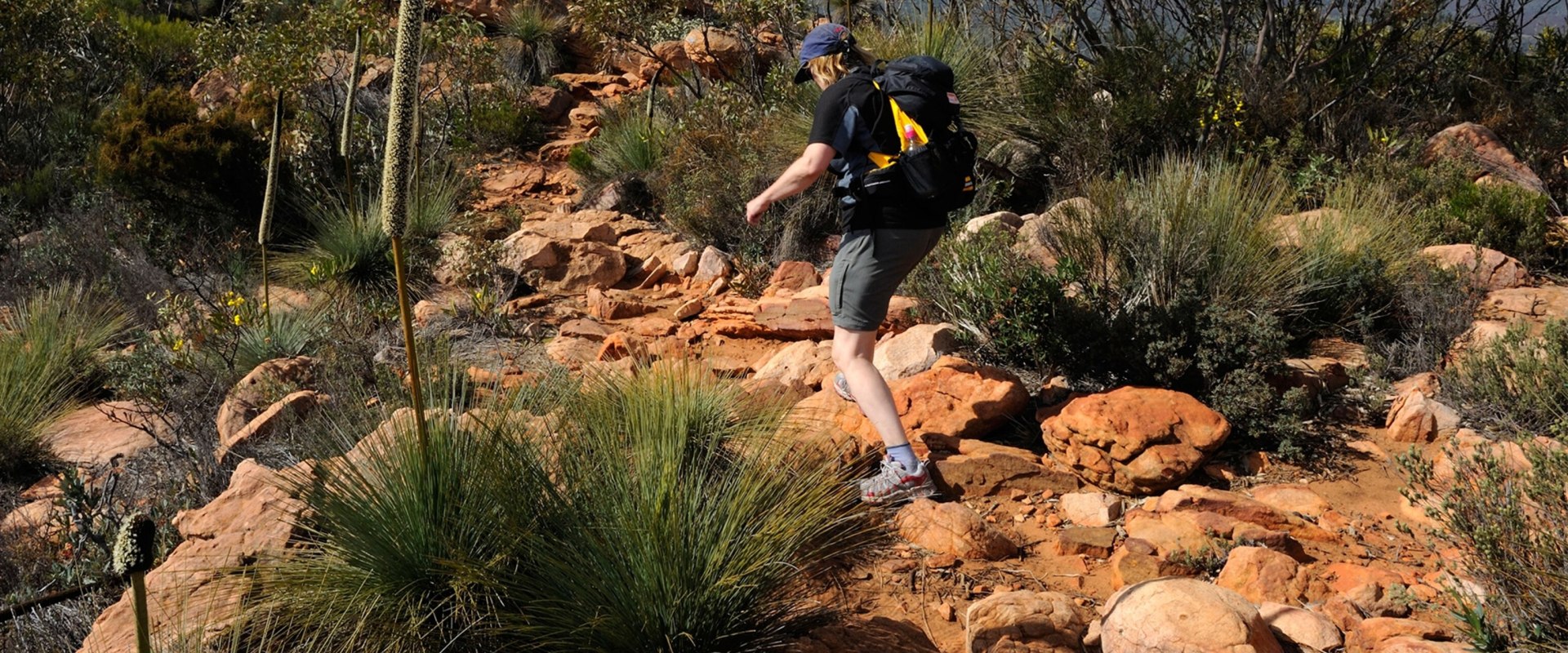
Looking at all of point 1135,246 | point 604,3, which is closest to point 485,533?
point 1135,246

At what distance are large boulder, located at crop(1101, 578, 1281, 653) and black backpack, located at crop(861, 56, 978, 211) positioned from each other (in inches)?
64.4

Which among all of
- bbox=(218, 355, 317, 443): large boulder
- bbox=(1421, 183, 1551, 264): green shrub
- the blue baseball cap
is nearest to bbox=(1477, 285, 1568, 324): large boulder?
bbox=(1421, 183, 1551, 264): green shrub

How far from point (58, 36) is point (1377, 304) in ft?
42.2

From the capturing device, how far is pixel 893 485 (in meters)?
4.20

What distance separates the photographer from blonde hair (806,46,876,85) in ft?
14.1

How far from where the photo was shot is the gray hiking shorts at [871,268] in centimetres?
420

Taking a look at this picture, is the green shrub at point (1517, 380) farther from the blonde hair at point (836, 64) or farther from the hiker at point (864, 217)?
the blonde hair at point (836, 64)

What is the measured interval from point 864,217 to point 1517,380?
292 cm

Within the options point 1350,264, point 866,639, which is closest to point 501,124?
point 1350,264

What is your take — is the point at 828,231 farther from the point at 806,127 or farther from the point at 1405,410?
the point at 1405,410

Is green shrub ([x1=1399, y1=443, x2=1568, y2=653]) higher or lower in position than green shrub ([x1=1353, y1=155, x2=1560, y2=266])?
lower

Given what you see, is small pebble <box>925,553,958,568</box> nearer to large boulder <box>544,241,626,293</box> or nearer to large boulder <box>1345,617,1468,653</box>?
large boulder <box>1345,617,1468,653</box>

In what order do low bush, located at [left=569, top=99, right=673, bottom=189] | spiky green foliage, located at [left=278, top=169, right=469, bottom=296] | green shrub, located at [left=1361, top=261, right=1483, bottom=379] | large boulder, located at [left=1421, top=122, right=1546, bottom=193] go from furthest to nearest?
low bush, located at [left=569, top=99, right=673, bottom=189] → spiky green foliage, located at [left=278, top=169, right=469, bottom=296] → large boulder, located at [left=1421, top=122, right=1546, bottom=193] → green shrub, located at [left=1361, top=261, right=1483, bottom=379]

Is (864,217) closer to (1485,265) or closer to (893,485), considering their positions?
(893,485)
